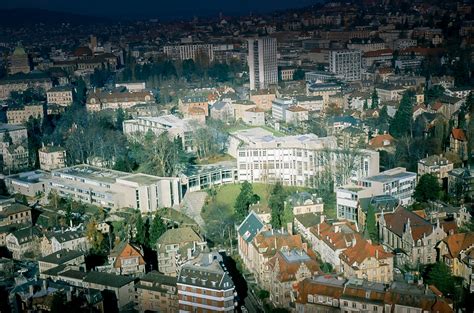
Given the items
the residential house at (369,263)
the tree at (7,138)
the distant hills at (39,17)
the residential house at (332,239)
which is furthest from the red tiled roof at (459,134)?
the distant hills at (39,17)

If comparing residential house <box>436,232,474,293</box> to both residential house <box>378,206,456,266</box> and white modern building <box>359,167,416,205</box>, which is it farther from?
white modern building <box>359,167,416,205</box>

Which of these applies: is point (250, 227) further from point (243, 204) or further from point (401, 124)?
point (401, 124)

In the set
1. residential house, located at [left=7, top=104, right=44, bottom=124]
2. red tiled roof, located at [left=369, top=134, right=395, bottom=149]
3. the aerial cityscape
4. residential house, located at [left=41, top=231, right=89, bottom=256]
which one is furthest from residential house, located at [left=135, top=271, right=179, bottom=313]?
residential house, located at [left=7, top=104, right=44, bottom=124]

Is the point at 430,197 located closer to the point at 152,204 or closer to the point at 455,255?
the point at 455,255

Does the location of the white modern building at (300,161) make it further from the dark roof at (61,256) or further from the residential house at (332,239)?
the dark roof at (61,256)

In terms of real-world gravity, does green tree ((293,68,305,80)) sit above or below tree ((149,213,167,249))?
above

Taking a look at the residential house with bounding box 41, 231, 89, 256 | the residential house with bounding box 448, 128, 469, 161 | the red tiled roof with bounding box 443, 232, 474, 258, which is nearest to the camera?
the red tiled roof with bounding box 443, 232, 474, 258

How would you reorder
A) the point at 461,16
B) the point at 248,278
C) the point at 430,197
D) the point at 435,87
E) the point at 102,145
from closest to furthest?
the point at 248,278
the point at 430,197
the point at 102,145
the point at 435,87
the point at 461,16

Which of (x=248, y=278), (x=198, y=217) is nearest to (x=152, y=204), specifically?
(x=198, y=217)
